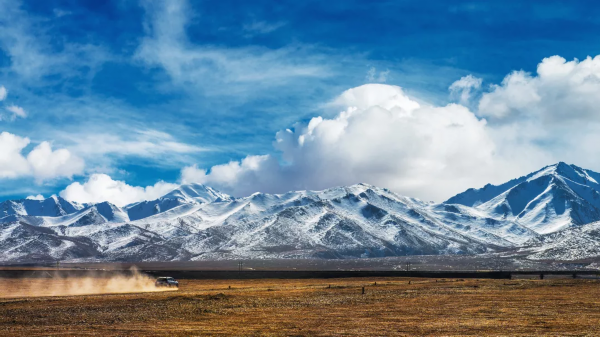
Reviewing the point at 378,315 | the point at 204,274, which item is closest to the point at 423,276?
the point at 204,274

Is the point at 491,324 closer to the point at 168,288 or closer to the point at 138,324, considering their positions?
the point at 138,324

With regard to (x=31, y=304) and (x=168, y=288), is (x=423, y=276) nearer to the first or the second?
(x=168, y=288)

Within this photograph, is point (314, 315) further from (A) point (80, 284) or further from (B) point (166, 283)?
(A) point (80, 284)

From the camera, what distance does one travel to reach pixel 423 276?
399 feet

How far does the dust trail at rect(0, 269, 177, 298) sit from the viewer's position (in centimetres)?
8444

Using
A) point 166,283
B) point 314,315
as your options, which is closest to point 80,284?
point 166,283

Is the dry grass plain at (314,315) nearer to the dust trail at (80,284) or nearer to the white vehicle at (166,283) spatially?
the dust trail at (80,284)

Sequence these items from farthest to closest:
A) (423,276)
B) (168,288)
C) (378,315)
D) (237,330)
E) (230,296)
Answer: (423,276) → (168,288) → (230,296) → (378,315) → (237,330)

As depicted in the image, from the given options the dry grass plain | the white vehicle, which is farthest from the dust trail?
the dry grass plain

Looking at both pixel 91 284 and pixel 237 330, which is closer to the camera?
pixel 237 330

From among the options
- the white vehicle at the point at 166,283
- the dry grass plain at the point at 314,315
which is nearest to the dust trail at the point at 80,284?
the white vehicle at the point at 166,283

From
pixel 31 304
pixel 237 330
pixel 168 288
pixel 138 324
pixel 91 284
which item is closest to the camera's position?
pixel 237 330

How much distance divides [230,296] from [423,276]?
68850 mm

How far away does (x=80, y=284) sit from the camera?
100562 mm
